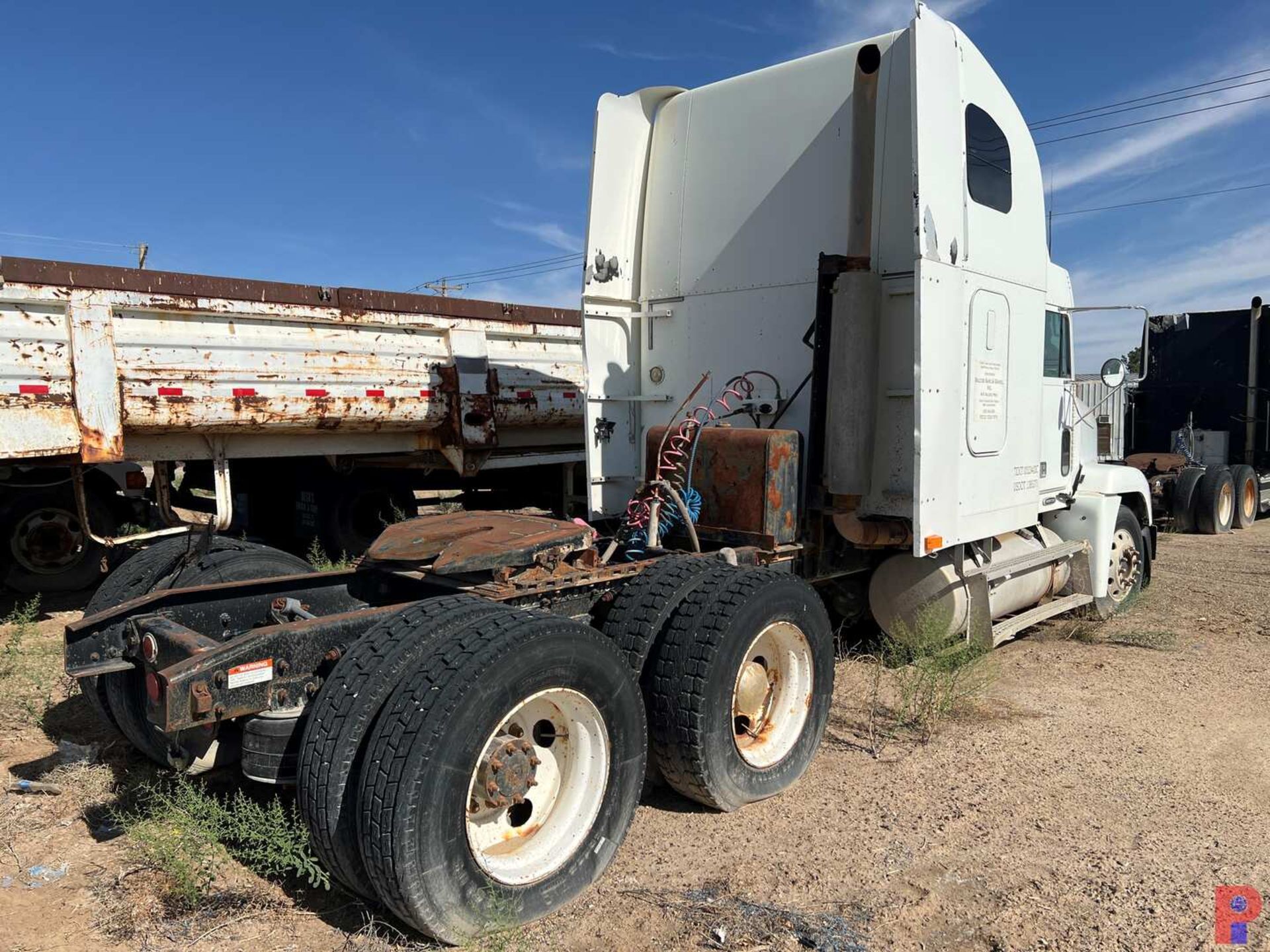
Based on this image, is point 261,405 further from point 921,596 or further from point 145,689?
point 921,596

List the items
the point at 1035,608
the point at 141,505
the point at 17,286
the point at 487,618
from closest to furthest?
the point at 487,618
the point at 17,286
the point at 1035,608
the point at 141,505

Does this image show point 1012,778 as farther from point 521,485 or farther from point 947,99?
point 521,485

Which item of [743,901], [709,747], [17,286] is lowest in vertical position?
[743,901]

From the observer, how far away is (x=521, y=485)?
9.23 metres

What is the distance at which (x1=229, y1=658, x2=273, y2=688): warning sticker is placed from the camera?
2.83 m

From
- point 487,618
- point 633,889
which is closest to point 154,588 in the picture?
point 487,618

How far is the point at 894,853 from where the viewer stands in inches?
132

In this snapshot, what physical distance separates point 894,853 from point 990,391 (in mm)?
2869

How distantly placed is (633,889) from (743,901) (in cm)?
37

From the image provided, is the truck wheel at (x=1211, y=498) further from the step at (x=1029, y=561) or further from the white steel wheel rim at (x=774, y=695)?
the white steel wheel rim at (x=774, y=695)

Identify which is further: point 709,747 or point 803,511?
point 803,511

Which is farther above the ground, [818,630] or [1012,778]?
[818,630]

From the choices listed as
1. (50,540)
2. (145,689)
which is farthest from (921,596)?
(50,540)

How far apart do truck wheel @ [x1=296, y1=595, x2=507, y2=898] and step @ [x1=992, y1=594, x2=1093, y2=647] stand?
389 centimetres
